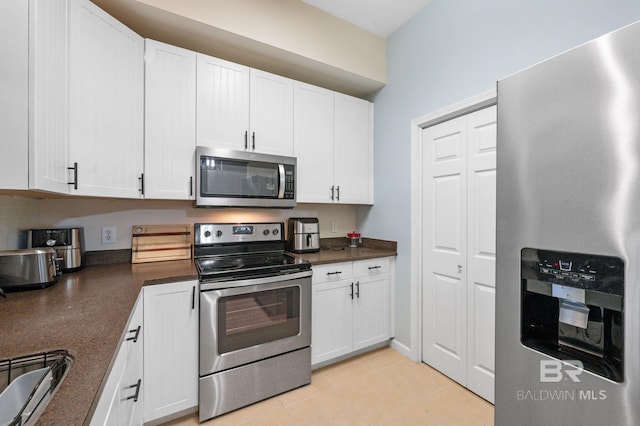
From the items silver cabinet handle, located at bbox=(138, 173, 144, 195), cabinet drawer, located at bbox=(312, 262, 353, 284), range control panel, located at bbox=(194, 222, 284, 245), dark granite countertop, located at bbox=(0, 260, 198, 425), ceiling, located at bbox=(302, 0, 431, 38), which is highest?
ceiling, located at bbox=(302, 0, 431, 38)

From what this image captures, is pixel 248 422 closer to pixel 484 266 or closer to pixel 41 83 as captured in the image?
pixel 484 266

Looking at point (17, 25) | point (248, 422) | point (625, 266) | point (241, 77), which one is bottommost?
point (248, 422)

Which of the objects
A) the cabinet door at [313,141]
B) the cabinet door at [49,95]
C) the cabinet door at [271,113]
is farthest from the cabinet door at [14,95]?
the cabinet door at [313,141]

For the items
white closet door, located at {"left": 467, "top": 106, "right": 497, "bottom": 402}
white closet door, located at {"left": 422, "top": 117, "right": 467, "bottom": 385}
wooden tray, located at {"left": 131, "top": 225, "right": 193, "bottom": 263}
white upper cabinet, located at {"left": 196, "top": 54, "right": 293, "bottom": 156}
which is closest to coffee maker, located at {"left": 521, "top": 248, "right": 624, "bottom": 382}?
white closet door, located at {"left": 467, "top": 106, "right": 497, "bottom": 402}

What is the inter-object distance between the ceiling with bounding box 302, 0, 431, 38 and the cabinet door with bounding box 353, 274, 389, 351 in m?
2.26

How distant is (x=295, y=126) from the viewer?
7.63 ft

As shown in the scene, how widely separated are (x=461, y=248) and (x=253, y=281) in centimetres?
152

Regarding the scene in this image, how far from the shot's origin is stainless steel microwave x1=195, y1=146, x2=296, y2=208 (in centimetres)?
190

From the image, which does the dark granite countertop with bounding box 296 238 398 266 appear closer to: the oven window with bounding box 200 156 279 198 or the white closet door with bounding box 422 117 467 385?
the white closet door with bounding box 422 117 467 385

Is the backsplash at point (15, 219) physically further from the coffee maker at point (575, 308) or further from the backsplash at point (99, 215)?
the coffee maker at point (575, 308)

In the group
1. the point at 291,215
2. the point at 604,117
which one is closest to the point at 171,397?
the point at 291,215

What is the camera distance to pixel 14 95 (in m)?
1.00

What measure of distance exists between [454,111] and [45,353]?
7.96ft

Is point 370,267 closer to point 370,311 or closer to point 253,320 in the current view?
point 370,311
